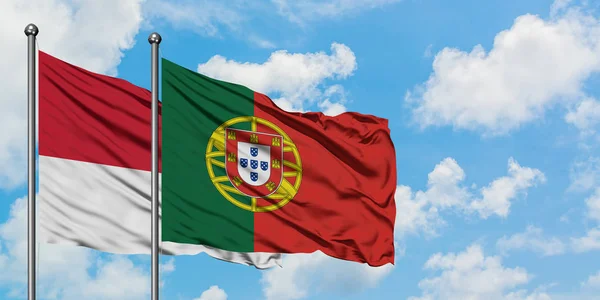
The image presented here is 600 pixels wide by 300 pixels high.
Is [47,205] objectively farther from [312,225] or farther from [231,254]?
[312,225]

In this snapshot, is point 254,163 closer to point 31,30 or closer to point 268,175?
point 268,175

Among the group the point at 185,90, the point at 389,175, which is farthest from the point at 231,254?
the point at 389,175

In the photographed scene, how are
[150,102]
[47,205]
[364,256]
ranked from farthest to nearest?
1. [364,256]
2. [150,102]
3. [47,205]

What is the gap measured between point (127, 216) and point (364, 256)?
17.6ft

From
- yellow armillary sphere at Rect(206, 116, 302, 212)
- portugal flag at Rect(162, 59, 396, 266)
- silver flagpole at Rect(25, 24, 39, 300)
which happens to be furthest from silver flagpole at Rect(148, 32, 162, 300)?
silver flagpole at Rect(25, 24, 39, 300)

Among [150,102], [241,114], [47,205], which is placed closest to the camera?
[47,205]

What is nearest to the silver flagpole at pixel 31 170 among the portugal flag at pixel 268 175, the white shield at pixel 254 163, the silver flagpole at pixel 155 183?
the silver flagpole at pixel 155 183

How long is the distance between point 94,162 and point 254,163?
2968 millimetres

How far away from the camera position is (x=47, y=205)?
14422 mm

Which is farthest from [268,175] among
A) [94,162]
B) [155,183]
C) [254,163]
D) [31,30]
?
[31,30]

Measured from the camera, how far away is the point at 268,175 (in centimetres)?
1703

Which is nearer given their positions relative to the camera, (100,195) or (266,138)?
(100,195)

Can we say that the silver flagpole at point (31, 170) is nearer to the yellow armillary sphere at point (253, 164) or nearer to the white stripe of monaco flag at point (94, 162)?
the white stripe of monaco flag at point (94, 162)

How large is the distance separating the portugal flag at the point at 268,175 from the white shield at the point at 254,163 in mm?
17
